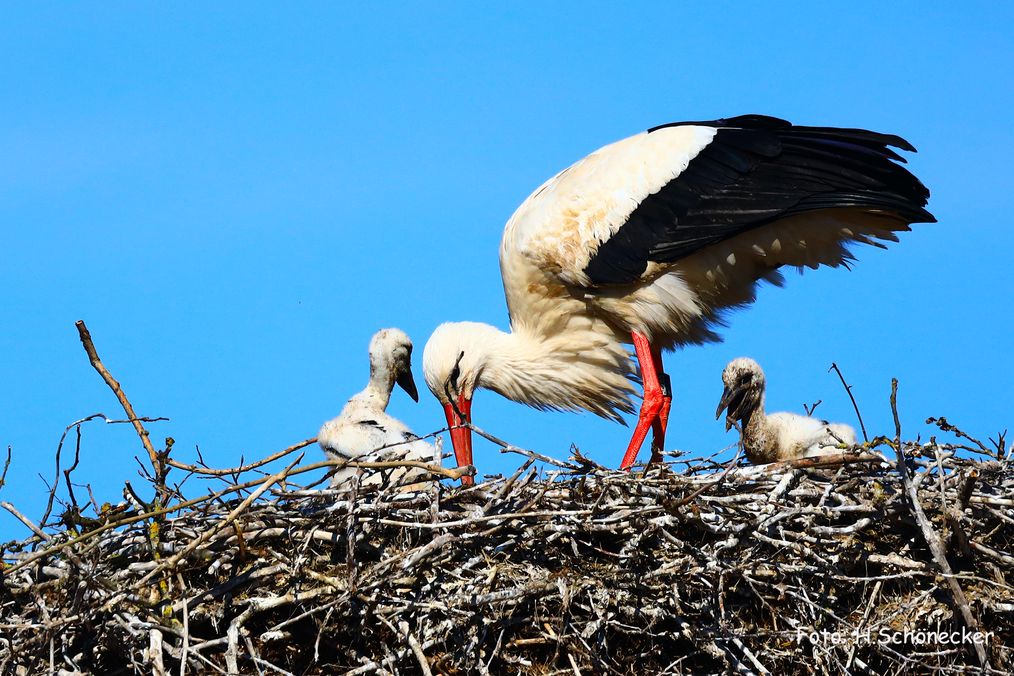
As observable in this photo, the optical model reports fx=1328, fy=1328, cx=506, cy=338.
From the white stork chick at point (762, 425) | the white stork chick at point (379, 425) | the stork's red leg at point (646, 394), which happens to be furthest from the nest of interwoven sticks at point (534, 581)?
the stork's red leg at point (646, 394)

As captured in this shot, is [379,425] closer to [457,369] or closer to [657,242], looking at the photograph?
[457,369]

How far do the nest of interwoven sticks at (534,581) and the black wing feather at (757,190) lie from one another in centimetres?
153

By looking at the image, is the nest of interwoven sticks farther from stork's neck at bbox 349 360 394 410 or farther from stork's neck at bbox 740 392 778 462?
stork's neck at bbox 349 360 394 410

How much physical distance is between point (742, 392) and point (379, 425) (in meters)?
1.48

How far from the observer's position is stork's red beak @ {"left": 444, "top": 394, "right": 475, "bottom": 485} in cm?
553

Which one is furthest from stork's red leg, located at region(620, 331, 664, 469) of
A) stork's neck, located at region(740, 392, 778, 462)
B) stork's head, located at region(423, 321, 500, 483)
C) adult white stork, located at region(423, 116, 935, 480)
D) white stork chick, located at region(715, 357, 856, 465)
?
stork's head, located at region(423, 321, 500, 483)

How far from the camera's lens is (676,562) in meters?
3.65

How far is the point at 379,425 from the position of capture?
488 centimetres

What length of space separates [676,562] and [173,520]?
1.44m

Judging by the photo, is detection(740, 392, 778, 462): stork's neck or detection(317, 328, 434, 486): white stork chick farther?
detection(740, 392, 778, 462): stork's neck

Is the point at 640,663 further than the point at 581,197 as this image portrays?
No

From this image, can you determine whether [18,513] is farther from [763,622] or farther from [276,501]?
[763,622]

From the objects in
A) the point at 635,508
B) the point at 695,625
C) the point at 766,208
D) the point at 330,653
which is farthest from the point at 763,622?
the point at 766,208

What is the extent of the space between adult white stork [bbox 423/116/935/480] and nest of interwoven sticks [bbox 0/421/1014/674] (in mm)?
1451
